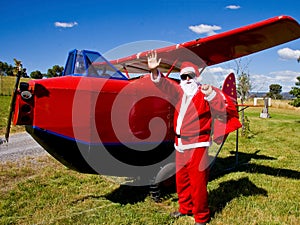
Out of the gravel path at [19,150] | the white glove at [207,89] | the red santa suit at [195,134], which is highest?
the white glove at [207,89]

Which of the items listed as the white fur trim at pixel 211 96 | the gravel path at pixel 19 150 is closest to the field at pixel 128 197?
the gravel path at pixel 19 150

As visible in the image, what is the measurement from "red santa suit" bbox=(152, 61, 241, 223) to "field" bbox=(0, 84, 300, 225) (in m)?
0.47

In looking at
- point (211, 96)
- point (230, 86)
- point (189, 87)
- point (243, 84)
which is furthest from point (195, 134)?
point (243, 84)

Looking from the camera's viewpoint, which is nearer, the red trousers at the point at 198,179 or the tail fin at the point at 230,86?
the red trousers at the point at 198,179

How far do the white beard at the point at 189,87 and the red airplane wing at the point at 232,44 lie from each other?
0.96 meters

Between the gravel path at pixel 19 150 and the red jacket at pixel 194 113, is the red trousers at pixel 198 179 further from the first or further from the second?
the gravel path at pixel 19 150

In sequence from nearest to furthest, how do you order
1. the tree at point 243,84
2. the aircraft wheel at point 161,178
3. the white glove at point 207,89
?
the white glove at point 207,89
the aircraft wheel at point 161,178
the tree at point 243,84

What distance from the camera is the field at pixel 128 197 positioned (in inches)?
160

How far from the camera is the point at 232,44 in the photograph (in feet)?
16.0

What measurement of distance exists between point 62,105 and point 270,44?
388 centimetres

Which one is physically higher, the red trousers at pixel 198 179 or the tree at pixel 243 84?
the tree at pixel 243 84

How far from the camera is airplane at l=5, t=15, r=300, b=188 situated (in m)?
3.39

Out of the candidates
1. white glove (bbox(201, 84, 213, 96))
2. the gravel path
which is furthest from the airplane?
the gravel path

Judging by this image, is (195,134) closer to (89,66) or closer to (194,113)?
(194,113)
